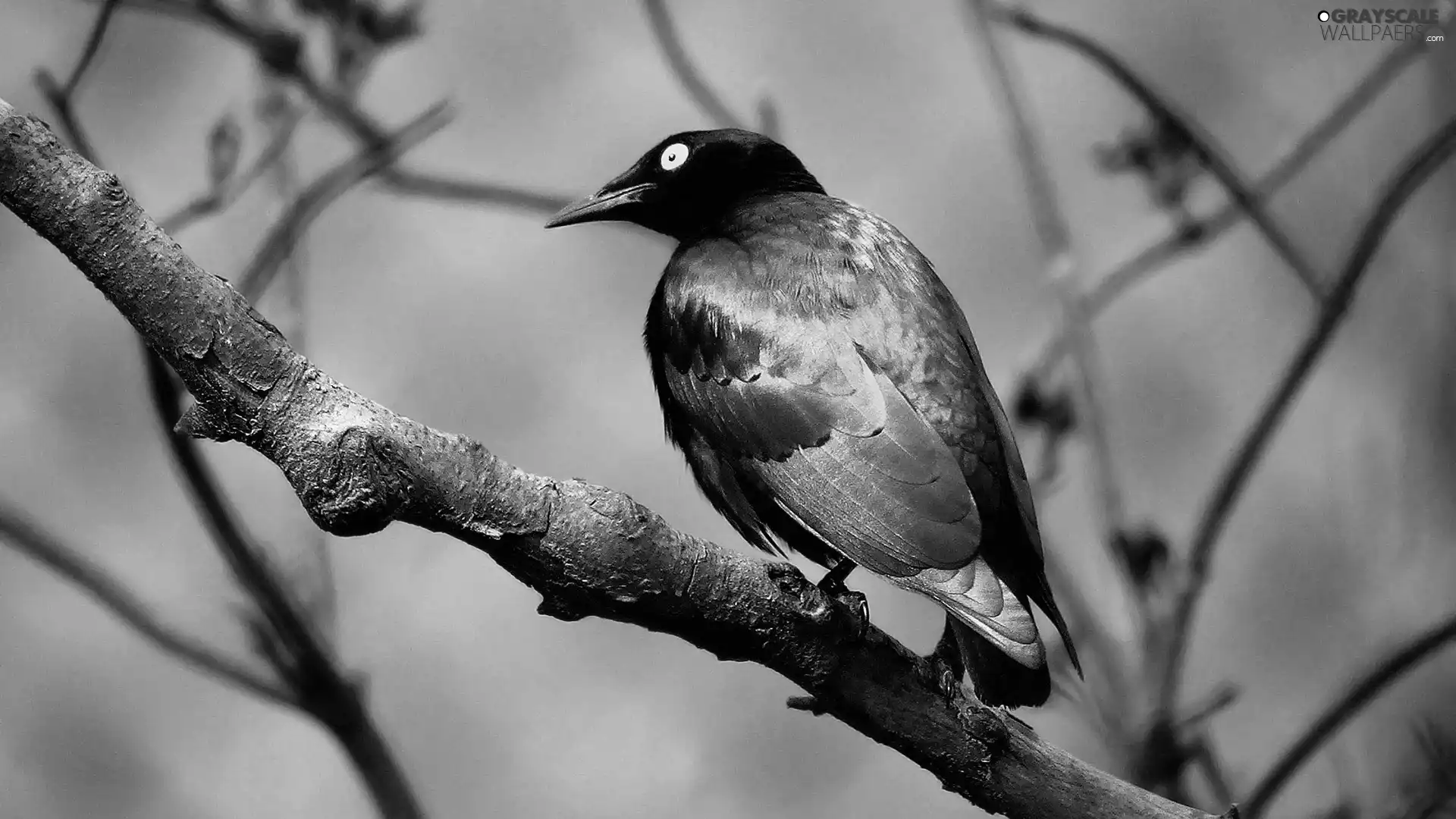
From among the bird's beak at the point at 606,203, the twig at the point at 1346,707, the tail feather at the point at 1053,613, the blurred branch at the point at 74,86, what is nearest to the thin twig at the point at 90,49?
the blurred branch at the point at 74,86

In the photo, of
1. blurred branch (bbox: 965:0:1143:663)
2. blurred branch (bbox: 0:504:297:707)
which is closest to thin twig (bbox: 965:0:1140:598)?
blurred branch (bbox: 965:0:1143:663)

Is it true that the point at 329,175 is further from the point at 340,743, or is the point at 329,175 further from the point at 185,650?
the point at 340,743

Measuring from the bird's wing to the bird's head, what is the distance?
0.62 meters

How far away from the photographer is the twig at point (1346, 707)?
9.95 ft

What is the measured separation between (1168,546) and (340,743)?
2165 millimetres

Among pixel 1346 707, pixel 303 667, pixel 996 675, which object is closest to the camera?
pixel 996 675

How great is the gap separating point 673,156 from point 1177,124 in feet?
4.45

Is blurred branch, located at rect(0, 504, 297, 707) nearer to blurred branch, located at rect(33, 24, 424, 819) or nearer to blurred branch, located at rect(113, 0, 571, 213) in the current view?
blurred branch, located at rect(33, 24, 424, 819)

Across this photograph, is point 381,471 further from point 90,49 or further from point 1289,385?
point 1289,385

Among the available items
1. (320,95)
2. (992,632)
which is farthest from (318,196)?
(992,632)

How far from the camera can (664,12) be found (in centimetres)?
381

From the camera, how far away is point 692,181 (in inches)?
138

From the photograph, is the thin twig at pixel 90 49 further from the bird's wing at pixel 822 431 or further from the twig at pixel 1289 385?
the twig at pixel 1289 385

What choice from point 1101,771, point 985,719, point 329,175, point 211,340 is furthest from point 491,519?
point 329,175
